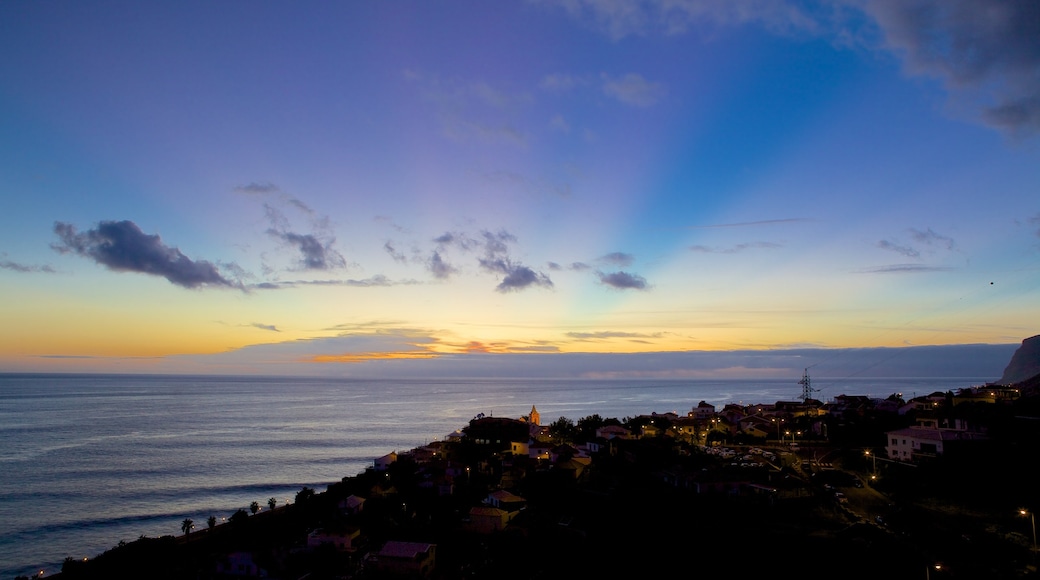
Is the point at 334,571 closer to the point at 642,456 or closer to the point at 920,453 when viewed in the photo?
the point at 642,456

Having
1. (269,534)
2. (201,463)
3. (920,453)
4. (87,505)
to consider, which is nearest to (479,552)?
(269,534)

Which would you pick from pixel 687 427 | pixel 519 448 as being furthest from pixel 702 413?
pixel 519 448

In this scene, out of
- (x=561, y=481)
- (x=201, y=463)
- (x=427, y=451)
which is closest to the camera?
(x=561, y=481)

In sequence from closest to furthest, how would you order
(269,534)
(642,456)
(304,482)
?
(269,534)
(642,456)
(304,482)

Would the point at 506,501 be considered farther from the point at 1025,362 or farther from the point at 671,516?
the point at 1025,362

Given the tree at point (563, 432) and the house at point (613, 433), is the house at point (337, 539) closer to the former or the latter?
the house at point (613, 433)

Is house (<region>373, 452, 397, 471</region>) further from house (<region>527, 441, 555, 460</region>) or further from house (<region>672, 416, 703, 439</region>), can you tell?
house (<region>672, 416, 703, 439</region>)

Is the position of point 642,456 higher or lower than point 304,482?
higher

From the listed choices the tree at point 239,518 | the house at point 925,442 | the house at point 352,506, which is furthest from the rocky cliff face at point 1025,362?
the tree at point 239,518
